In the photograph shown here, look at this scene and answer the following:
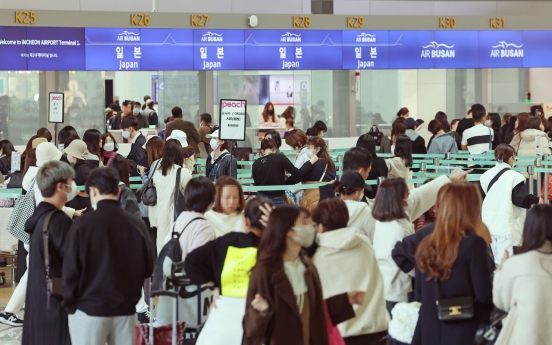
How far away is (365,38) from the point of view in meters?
16.7

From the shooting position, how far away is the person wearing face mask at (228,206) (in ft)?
20.9

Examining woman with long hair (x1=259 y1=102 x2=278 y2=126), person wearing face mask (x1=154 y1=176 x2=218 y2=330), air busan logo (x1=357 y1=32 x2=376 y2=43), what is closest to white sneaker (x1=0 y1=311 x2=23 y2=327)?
person wearing face mask (x1=154 y1=176 x2=218 y2=330)

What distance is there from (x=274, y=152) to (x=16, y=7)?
6880mm

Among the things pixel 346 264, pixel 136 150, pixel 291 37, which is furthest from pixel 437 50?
pixel 346 264

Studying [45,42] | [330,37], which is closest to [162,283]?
[45,42]

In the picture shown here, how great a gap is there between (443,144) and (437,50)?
14.1 ft

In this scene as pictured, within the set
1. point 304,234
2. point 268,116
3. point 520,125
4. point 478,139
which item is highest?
point 268,116

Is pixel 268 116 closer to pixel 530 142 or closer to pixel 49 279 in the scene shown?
pixel 530 142

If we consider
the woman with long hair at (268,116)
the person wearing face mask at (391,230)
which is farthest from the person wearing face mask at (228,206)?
the woman with long hair at (268,116)

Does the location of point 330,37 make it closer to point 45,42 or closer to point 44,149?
point 45,42

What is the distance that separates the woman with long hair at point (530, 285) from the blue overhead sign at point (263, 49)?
11302 millimetres

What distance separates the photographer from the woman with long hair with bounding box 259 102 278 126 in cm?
1630

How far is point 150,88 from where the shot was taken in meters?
28.9

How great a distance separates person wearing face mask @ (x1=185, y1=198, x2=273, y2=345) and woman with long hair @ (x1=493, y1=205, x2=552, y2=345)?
1.34 meters
